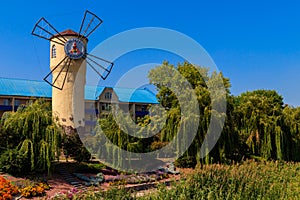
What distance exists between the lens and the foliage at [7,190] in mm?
13341

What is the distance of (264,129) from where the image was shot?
76.4 ft

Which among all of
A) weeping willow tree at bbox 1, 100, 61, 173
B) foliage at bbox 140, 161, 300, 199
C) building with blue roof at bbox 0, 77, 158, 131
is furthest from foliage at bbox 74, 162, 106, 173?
building with blue roof at bbox 0, 77, 158, 131

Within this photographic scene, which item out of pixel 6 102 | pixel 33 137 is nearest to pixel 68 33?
pixel 33 137

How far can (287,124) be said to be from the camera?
78.1 feet

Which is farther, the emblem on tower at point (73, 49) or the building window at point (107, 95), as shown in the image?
the building window at point (107, 95)

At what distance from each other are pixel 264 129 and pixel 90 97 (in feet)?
73.8

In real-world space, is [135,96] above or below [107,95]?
above

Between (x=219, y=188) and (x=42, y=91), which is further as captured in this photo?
(x=42, y=91)

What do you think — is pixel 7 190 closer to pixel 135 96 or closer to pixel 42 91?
pixel 42 91

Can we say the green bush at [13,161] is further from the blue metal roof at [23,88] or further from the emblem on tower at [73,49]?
the blue metal roof at [23,88]

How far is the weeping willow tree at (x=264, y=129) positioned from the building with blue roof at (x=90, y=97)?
12.7 meters

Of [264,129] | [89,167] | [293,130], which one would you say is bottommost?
[89,167]

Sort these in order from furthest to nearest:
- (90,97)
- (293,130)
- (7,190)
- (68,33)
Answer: (90,97) → (68,33) → (293,130) → (7,190)

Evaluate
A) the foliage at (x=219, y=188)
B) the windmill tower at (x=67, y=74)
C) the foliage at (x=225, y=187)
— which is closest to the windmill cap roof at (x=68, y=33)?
the windmill tower at (x=67, y=74)
